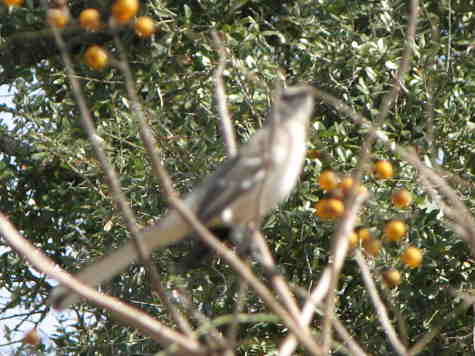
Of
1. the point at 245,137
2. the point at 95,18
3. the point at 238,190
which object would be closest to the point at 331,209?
the point at 238,190

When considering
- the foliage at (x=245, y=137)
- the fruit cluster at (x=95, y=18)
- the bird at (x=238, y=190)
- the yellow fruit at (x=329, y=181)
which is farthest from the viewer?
the foliage at (x=245, y=137)

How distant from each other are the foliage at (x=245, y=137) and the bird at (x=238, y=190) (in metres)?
1.44

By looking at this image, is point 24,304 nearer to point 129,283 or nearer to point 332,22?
point 129,283

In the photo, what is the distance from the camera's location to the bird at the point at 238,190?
2551 millimetres

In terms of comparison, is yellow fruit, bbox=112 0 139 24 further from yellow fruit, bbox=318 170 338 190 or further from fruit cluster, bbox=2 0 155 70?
yellow fruit, bbox=318 170 338 190

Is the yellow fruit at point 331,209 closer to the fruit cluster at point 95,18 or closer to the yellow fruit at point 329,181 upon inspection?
the yellow fruit at point 329,181

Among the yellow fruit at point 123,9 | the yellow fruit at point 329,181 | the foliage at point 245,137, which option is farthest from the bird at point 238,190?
the foliage at point 245,137

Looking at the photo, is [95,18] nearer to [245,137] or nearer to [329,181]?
[329,181]

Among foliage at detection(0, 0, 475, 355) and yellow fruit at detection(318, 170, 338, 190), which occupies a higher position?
foliage at detection(0, 0, 475, 355)

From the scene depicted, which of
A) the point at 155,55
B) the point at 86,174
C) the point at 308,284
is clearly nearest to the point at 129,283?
the point at 86,174

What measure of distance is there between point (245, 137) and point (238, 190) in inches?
71.6

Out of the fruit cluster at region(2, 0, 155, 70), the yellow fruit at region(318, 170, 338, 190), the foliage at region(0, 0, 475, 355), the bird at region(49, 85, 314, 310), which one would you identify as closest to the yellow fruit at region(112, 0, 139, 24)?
the fruit cluster at region(2, 0, 155, 70)

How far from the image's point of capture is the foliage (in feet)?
15.1

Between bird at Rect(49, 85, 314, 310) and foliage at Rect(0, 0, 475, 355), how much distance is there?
1439 mm
